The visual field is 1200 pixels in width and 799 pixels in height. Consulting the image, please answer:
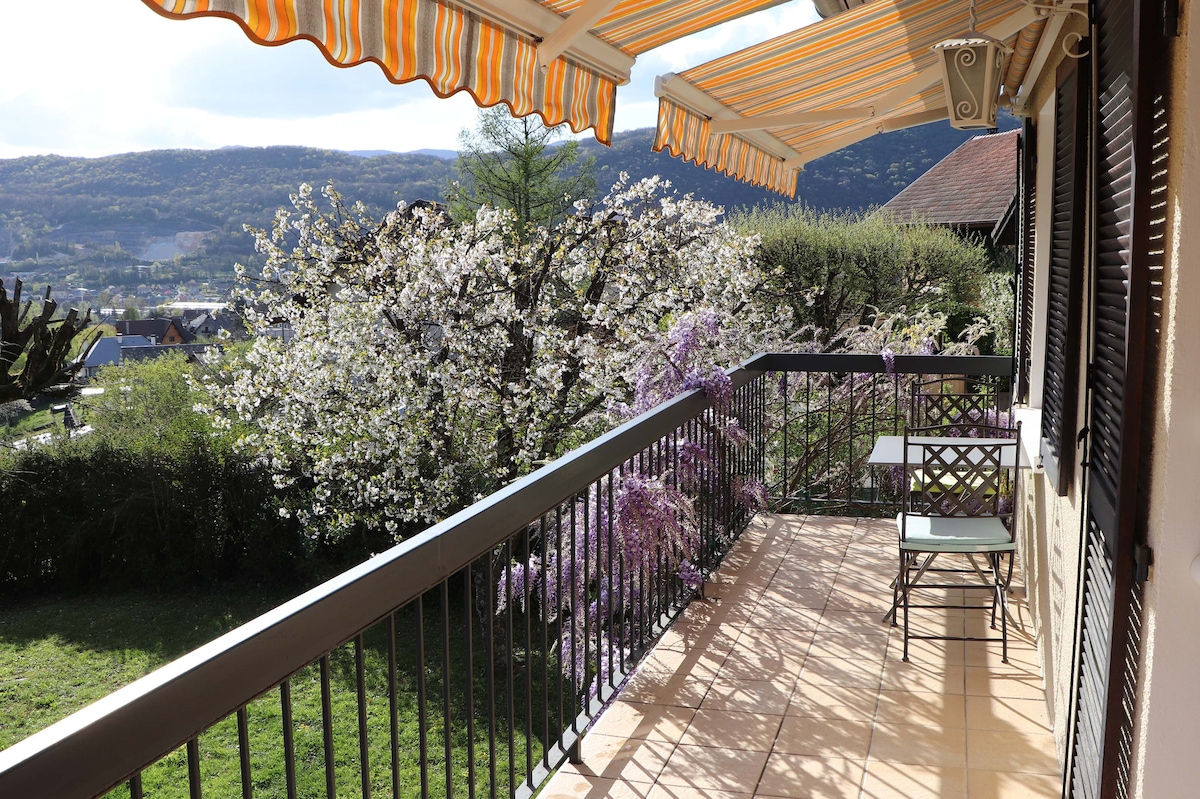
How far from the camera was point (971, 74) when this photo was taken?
389 cm

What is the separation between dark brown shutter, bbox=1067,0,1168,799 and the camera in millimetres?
1758

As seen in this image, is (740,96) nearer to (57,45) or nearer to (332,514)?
(332,514)

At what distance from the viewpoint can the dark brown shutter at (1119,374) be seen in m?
1.76

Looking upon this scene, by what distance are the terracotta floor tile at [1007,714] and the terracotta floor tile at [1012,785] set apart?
1.15 feet

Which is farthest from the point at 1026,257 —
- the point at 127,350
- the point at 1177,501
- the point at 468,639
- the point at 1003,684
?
the point at 127,350

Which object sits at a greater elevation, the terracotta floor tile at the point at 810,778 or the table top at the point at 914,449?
the table top at the point at 914,449

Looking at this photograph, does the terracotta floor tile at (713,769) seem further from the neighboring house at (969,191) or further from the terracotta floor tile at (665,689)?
the neighboring house at (969,191)

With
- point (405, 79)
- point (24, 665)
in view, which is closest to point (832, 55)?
point (405, 79)

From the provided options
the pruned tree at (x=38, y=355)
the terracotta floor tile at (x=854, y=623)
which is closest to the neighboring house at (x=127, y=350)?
the pruned tree at (x=38, y=355)

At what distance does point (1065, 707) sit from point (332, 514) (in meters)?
11.1

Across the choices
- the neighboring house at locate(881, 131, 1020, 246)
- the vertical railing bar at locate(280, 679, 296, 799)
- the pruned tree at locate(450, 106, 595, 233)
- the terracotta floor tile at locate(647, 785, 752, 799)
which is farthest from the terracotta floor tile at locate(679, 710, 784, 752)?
the pruned tree at locate(450, 106, 595, 233)

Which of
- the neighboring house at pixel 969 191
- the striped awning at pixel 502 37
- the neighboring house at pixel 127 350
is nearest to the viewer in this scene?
the striped awning at pixel 502 37

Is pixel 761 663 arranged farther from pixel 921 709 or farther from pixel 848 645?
pixel 921 709

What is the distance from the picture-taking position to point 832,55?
4336 mm
